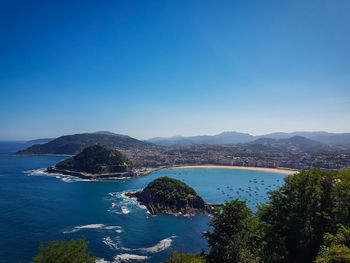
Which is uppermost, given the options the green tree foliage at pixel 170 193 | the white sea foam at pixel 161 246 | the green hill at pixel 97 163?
the green hill at pixel 97 163

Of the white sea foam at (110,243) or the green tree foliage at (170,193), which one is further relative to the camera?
the green tree foliage at (170,193)

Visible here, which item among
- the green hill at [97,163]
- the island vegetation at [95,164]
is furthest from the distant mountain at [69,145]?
the island vegetation at [95,164]

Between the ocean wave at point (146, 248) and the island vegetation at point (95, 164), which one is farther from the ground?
the island vegetation at point (95, 164)

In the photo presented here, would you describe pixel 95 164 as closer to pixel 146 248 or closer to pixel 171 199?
pixel 171 199

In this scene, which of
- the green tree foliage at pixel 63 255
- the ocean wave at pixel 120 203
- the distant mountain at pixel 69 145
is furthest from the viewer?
the distant mountain at pixel 69 145

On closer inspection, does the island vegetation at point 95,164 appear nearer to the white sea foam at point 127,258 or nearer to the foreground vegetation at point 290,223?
the white sea foam at point 127,258

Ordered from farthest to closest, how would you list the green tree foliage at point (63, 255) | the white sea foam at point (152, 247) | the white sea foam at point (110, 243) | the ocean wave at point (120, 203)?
the ocean wave at point (120, 203), the white sea foam at point (110, 243), the white sea foam at point (152, 247), the green tree foliage at point (63, 255)

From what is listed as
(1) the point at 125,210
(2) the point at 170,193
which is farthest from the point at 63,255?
(2) the point at 170,193
